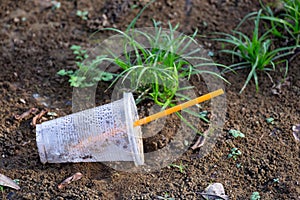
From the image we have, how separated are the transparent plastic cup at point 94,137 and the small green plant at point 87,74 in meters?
0.60

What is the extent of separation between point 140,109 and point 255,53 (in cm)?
97

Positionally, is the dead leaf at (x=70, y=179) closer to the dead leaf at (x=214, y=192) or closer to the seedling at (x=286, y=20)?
the dead leaf at (x=214, y=192)

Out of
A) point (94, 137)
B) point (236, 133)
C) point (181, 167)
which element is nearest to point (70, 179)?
point (94, 137)

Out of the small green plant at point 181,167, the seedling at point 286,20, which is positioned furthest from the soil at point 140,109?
the seedling at point 286,20

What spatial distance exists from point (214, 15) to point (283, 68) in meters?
0.78

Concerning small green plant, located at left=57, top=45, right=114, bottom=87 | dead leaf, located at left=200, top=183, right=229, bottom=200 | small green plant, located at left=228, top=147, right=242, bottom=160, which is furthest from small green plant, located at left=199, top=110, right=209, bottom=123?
small green plant, located at left=57, top=45, right=114, bottom=87

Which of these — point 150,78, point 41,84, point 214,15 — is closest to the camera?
point 150,78

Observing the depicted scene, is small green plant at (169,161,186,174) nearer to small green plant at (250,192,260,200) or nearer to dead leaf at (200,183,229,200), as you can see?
dead leaf at (200,183,229,200)

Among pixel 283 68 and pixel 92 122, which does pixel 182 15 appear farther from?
pixel 92 122

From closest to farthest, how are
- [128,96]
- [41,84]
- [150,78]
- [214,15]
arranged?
[128,96] → [150,78] → [41,84] → [214,15]

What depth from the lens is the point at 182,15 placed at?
405 cm

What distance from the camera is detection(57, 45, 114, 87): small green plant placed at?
3.51 metres

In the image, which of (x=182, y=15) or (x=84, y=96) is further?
(x=182, y=15)

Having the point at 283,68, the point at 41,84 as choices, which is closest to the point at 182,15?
the point at 283,68
